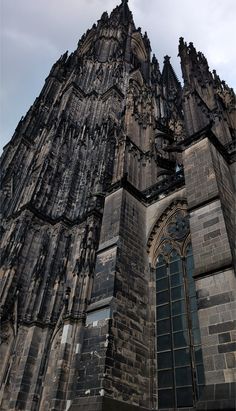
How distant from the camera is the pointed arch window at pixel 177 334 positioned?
7.04 metres

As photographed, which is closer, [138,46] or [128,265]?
[128,265]

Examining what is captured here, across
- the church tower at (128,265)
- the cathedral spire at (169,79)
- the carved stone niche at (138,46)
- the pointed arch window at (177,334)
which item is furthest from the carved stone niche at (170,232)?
the carved stone niche at (138,46)

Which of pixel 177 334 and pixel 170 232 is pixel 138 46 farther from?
pixel 177 334

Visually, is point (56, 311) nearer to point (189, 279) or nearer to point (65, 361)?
point (65, 361)

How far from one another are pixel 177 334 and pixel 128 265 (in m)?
2.18

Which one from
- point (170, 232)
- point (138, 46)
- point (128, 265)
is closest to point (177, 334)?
point (128, 265)

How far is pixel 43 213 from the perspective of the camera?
15914mm

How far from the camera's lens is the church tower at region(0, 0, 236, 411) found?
6.60 metres

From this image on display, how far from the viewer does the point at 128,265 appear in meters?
8.91

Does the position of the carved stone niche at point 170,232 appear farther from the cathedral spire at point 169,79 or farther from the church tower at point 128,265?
the cathedral spire at point 169,79

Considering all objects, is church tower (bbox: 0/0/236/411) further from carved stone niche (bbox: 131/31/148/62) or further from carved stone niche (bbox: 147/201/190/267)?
carved stone niche (bbox: 131/31/148/62)

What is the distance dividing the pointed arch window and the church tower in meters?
0.03

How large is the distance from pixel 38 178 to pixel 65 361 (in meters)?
9.78

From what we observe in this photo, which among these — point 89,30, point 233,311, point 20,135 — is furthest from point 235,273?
point 89,30
